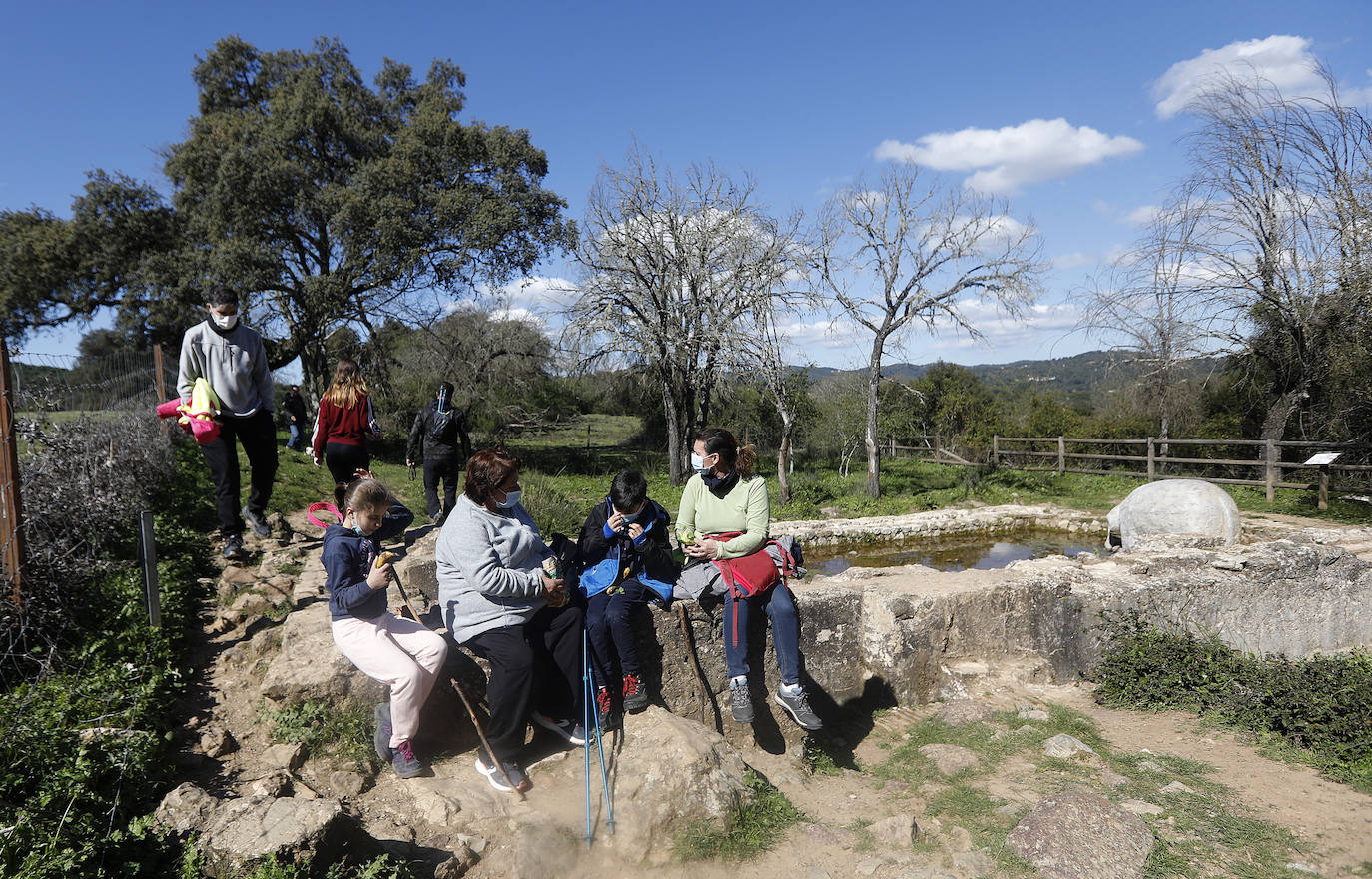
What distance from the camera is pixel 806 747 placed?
14.0 feet

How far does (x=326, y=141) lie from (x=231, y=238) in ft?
12.0

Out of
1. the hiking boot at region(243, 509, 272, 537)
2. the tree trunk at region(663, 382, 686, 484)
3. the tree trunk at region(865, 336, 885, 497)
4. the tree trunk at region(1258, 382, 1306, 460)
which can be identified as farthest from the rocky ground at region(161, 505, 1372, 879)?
the tree trunk at region(1258, 382, 1306, 460)

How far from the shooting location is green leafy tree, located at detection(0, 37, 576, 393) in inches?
587

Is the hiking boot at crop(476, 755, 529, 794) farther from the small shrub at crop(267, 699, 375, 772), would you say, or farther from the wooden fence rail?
the wooden fence rail

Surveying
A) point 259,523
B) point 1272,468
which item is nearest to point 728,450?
point 259,523

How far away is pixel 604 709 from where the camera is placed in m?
3.58

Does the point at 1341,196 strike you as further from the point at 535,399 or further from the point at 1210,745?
the point at 535,399

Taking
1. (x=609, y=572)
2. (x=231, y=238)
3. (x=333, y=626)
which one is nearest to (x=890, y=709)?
(x=609, y=572)

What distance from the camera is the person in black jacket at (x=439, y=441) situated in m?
5.80

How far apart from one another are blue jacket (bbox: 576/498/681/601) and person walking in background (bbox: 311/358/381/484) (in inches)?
83.3

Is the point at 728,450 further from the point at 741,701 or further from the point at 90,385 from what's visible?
the point at 90,385

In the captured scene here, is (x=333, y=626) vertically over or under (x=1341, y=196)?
under

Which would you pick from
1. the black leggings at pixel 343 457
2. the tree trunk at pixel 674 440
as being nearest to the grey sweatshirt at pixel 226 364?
the black leggings at pixel 343 457

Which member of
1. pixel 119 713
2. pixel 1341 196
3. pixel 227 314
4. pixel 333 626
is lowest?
pixel 119 713
